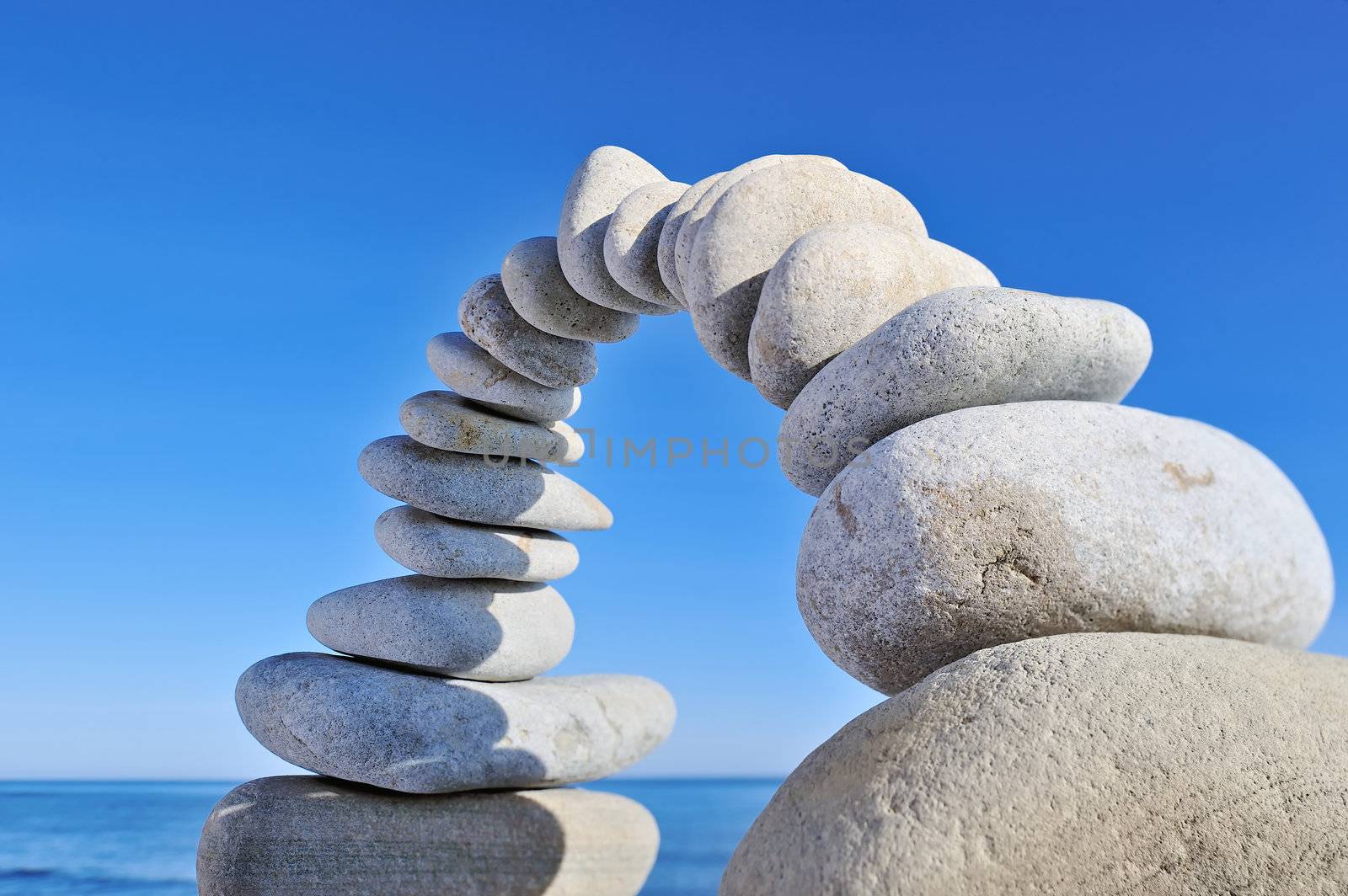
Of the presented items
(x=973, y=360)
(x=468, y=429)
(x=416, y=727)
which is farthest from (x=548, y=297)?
(x=973, y=360)

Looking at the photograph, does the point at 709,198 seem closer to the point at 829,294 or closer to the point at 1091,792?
the point at 829,294

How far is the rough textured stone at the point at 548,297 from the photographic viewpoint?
5172 millimetres

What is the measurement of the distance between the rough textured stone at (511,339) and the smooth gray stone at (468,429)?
1.03ft

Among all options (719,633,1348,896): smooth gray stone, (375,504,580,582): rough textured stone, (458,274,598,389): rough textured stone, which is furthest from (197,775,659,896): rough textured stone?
(719,633,1348,896): smooth gray stone

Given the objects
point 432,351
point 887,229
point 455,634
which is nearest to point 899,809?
point 887,229

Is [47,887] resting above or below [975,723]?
below

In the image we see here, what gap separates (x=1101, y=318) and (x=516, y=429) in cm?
356

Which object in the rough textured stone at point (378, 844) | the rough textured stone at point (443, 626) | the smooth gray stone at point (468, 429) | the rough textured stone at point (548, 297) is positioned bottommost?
the rough textured stone at point (378, 844)

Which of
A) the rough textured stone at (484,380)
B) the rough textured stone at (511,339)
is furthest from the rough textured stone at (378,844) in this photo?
the rough textured stone at (511,339)

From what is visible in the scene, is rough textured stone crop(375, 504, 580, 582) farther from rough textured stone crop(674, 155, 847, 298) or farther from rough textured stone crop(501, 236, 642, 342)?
rough textured stone crop(674, 155, 847, 298)

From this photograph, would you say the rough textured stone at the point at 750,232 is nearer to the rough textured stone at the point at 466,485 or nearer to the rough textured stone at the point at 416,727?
the rough textured stone at the point at 466,485

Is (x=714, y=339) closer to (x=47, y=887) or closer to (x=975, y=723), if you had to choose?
(x=975, y=723)

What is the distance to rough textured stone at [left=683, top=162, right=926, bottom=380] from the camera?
139 inches

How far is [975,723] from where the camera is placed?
2.03m
